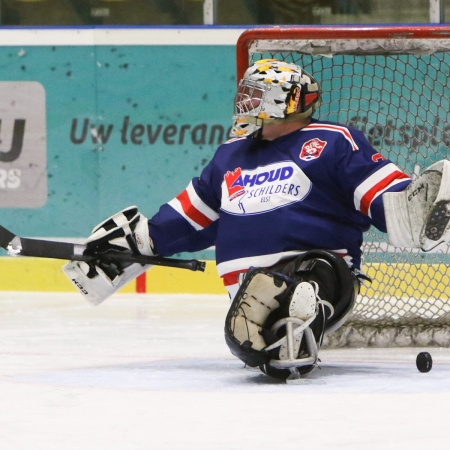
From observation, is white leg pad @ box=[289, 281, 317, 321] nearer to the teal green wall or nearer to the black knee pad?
the black knee pad

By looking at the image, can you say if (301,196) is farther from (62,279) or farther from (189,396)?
(62,279)

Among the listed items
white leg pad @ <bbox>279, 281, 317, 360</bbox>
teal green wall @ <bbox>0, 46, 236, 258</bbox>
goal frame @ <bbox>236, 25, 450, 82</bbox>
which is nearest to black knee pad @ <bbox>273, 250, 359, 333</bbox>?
white leg pad @ <bbox>279, 281, 317, 360</bbox>

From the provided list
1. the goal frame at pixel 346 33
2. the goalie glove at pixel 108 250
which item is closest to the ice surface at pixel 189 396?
the goalie glove at pixel 108 250

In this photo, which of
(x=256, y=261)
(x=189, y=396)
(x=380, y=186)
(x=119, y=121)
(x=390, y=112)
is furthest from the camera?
(x=119, y=121)

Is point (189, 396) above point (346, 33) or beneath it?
beneath

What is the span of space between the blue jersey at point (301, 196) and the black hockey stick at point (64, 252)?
28 centimetres

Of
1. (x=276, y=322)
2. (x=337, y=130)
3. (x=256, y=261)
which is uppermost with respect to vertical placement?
(x=337, y=130)

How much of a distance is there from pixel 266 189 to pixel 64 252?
751mm

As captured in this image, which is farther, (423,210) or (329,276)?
(329,276)

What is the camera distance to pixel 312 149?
3.49m

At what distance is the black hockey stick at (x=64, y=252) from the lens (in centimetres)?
379

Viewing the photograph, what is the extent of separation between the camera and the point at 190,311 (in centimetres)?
527

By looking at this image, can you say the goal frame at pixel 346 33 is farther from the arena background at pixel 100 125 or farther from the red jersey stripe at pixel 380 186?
the arena background at pixel 100 125

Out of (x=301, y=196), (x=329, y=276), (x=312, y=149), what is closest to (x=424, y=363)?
(x=329, y=276)
